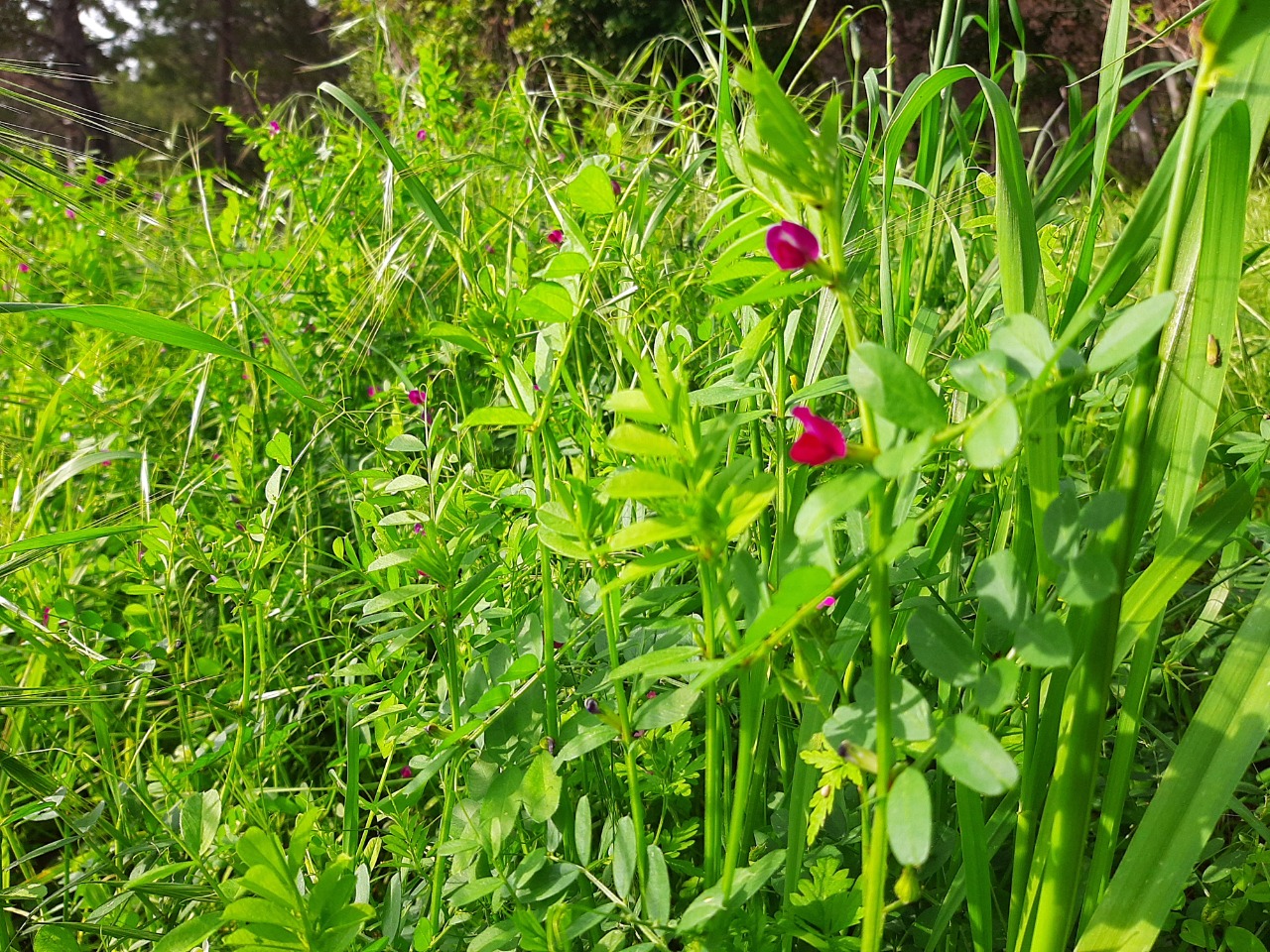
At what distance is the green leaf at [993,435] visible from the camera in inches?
12.7

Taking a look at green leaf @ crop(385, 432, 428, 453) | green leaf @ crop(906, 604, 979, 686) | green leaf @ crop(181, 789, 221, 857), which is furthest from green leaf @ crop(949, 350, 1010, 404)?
green leaf @ crop(181, 789, 221, 857)

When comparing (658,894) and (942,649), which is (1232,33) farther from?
(658,894)

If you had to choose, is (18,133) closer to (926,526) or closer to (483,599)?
(483,599)

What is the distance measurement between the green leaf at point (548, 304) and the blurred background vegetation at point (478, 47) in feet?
1.08

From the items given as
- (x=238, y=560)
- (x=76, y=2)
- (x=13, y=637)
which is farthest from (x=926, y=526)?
(x=76, y=2)

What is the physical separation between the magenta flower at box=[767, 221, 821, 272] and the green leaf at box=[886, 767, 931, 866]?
209 mm

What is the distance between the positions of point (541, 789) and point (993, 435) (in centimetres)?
35

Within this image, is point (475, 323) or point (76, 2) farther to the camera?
point (76, 2)

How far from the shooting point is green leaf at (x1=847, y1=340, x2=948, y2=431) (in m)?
0.34

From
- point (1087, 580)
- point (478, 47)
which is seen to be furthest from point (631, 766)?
point (478, 47)

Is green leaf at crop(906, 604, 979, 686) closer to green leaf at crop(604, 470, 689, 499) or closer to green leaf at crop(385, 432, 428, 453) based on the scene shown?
green leaf at crop(604, 470, 689, 499)

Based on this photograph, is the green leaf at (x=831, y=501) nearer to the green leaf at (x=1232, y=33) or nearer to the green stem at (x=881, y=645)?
the green stem at (x=881, y=645)

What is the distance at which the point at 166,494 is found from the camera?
4.38 ft

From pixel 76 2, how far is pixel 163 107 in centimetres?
819
